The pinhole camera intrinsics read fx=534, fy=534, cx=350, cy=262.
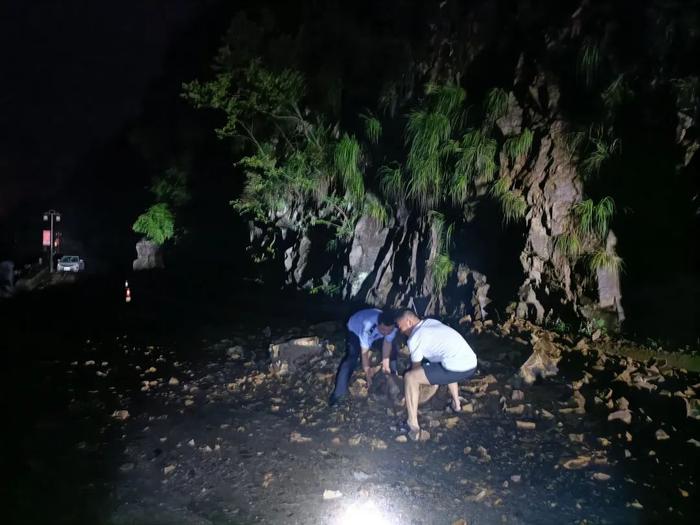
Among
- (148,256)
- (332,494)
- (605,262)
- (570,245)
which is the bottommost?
(148,256)

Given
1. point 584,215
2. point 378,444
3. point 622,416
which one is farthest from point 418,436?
point 584,215

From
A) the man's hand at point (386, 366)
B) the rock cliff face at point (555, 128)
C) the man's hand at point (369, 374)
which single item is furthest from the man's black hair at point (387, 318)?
the rock cliff face at point (555, 128)

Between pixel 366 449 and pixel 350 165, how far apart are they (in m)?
9.15

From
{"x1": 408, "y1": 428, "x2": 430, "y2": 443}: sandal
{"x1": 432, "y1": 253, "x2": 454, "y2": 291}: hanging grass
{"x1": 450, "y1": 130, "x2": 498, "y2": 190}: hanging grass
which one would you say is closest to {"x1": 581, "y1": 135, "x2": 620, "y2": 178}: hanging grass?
{"x1": 450, "y1": 130, "x2": 498, "y2": 190}: hanging grass

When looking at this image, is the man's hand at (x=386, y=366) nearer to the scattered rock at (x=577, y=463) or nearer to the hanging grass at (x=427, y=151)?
the scattered rock at (x=577, y=463)

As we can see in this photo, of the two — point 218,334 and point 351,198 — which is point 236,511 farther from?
point 351,198

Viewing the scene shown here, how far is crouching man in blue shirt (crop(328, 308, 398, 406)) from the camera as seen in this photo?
21.6 ft

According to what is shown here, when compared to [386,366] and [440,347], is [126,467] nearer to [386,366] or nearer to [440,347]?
[386,366]

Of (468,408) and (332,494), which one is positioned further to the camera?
(468,408)

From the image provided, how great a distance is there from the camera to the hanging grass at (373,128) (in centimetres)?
1334

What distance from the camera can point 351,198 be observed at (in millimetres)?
14227

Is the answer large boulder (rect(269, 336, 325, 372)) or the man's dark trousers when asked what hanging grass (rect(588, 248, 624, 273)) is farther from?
large boulder (rect(269, 336, 325, 372))

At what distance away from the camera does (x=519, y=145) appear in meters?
10.1

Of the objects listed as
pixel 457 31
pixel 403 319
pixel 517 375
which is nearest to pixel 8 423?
pixel 403 319
